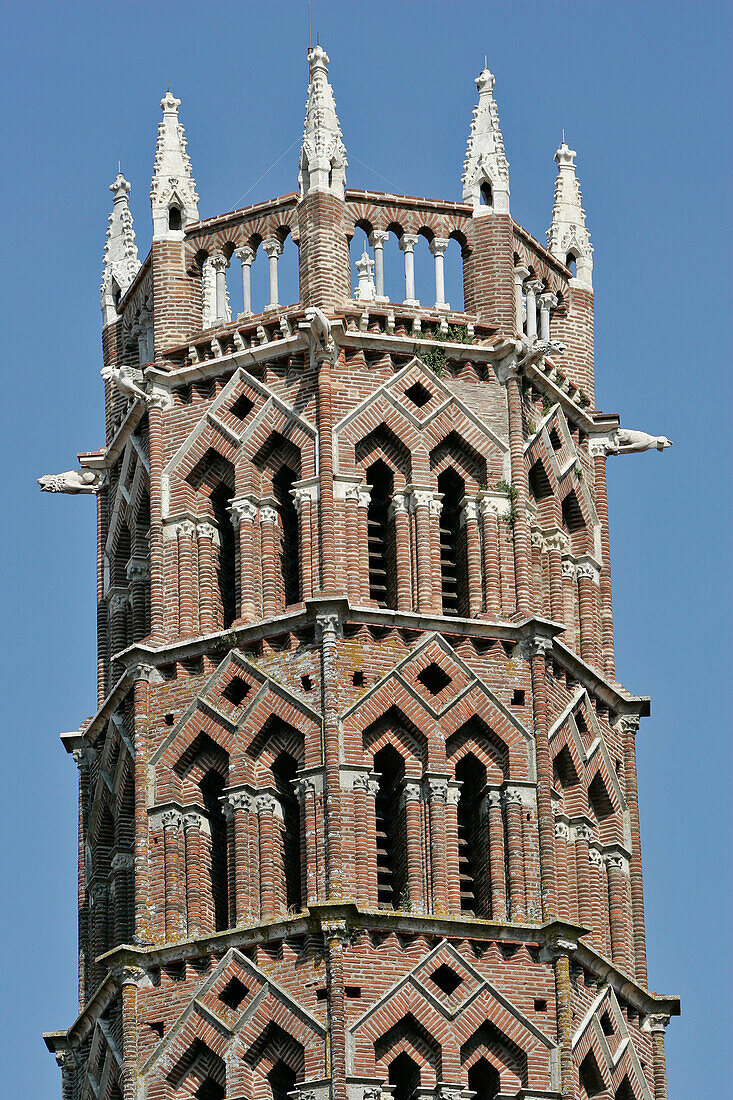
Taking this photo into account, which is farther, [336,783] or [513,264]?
[513,264]

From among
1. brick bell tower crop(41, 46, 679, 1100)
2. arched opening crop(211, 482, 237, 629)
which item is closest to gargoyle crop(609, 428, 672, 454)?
brick bell tower crop(41, 46, 679, 1100)

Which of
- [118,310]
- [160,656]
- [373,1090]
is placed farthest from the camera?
[118,310]

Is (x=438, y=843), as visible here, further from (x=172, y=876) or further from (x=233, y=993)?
(x=172, y=876)

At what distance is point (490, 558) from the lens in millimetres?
63562

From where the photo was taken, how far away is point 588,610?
6550 centimetres

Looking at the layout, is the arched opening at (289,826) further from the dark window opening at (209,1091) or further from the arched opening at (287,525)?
the arched opening at (287,525)

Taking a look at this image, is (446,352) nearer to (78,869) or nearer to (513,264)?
(513,264)

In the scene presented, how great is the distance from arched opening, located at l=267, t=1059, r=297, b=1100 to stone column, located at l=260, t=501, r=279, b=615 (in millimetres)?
6992

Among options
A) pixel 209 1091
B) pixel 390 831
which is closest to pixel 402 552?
pixel 390 831

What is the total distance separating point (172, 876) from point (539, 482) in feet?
28.7

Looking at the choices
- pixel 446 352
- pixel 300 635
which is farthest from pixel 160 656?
pixel 446 352

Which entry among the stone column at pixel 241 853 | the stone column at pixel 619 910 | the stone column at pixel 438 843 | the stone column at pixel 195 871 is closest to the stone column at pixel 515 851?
the stone column at pixel 438 843

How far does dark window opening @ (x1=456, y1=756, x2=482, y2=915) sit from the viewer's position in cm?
6134

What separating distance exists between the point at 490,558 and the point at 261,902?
652 cm
